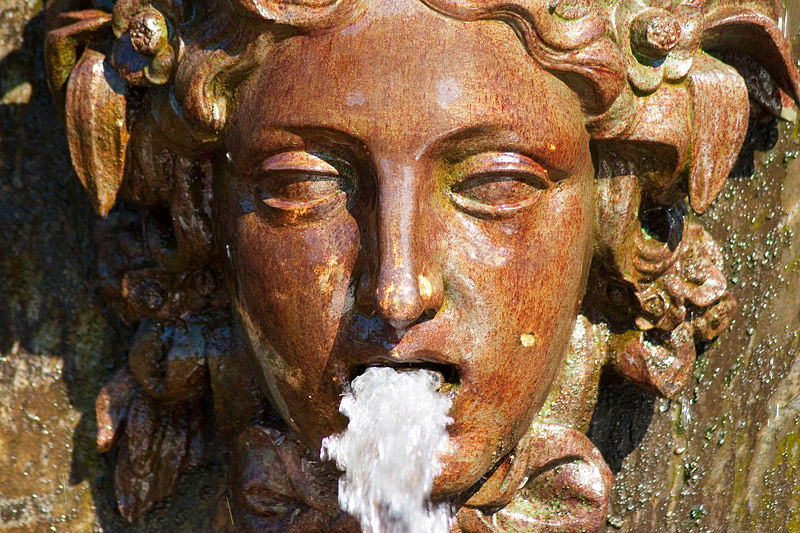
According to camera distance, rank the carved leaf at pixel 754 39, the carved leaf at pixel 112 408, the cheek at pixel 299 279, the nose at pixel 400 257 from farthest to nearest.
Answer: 1. the carved leaf at pixel 112 408
2. the carved leaf at pixel 754 39
3. the cheek at pixel 299 279
4. the nose at pixel 400 257

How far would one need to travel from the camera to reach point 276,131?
1.56 m

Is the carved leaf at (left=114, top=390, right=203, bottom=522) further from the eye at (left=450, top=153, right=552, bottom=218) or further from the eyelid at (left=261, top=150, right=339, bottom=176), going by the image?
the eye at (left=450, top=153, right=552, bottom=218)

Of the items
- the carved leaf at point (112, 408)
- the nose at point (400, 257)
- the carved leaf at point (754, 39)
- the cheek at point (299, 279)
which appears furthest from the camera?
the carved leaf at point (112, 408)

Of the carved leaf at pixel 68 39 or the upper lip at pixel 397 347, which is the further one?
the carved leaf at pixel 68 39

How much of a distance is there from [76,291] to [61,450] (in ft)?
1.22

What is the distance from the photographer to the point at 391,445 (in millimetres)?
1660

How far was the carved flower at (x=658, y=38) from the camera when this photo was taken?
1565mm

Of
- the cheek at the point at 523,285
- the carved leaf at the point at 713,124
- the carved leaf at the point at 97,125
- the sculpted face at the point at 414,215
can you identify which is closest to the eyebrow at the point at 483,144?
the sculpted face at the point at 414,215

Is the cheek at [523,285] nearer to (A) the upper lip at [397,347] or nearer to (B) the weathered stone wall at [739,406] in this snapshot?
(A) the upper lip at [397,347]

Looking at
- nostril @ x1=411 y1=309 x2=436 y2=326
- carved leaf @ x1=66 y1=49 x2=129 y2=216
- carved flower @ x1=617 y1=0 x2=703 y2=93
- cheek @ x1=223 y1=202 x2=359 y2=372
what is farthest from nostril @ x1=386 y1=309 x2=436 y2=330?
carved leaf @ x1=66 y1=49 x2=129 y2=216

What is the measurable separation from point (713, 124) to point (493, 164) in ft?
1.51

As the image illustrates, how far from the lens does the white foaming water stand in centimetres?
161

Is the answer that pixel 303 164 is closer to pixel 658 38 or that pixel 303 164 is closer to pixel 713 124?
pixel 658 38

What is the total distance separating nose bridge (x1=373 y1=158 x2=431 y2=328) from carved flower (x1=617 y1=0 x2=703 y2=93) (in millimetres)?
448
